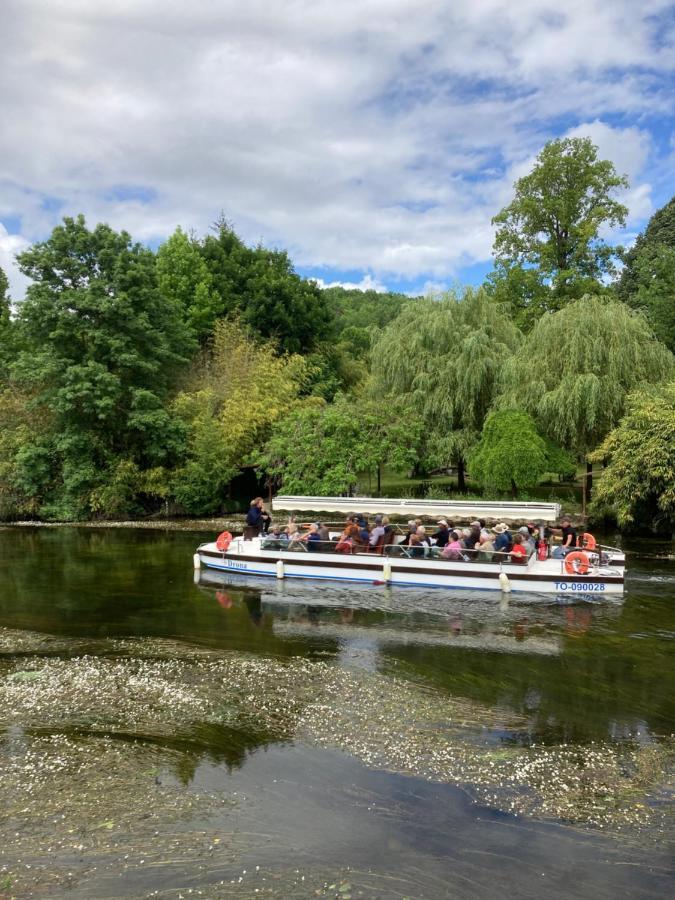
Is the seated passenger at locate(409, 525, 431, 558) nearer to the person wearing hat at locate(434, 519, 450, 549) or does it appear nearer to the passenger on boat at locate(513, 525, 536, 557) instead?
the person wearing hat at locate(434, 519, 450, 549)

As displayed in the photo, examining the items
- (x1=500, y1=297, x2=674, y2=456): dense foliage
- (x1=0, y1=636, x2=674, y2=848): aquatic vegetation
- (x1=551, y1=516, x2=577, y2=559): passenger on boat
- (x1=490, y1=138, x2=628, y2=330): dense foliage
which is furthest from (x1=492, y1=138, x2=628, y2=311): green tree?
(x1=0, y1=636, x2=674, y2=848): aquatic vegetation

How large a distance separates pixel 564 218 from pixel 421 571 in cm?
3034

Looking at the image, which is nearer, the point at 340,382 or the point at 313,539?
the point at 313,539

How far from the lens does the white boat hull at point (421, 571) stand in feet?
57.4

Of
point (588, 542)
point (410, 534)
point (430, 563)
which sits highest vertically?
point (410, 534)

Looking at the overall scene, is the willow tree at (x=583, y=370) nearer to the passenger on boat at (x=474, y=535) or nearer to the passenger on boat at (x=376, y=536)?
the passenger on boat at (x=474, y=535)

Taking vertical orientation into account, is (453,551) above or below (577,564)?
above

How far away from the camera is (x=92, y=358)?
105 feet

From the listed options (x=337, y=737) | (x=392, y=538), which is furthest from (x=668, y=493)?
(x=337, y=737)

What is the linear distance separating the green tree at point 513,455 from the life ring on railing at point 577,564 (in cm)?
839

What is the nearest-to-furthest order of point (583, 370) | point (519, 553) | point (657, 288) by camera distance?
point (519, 553) → point (583, 370) → point (657, 288)

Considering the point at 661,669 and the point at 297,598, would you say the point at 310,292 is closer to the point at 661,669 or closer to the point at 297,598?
the point at 297,598

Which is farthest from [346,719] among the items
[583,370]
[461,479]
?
[461,479]

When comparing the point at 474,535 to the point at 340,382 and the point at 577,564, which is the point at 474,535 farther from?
the point at 340,382
